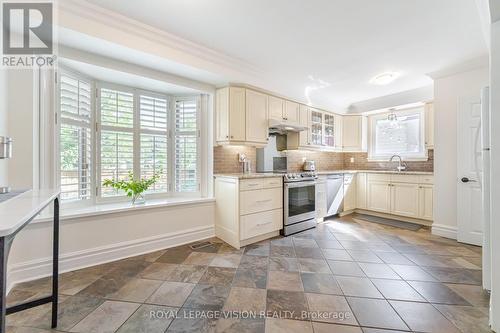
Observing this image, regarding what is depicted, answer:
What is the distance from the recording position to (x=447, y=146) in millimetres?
3160

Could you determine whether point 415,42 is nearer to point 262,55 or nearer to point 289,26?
point 289,26

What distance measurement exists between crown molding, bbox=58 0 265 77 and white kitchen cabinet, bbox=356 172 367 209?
3.40m

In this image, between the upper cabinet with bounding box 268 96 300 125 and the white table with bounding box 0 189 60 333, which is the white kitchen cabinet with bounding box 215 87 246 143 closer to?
the upper cabinet with bounding box 268 96 300 125

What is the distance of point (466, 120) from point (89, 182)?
4882 millimetres

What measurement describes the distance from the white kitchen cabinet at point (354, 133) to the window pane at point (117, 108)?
174 inches

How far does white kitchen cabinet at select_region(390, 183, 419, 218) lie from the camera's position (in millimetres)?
3854

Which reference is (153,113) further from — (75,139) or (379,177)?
(379,177)

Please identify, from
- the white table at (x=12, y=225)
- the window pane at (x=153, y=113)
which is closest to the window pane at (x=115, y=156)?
the window pane at (x=153, y=113)

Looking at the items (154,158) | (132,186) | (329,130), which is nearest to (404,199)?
(329,130)

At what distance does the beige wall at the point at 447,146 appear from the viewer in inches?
121

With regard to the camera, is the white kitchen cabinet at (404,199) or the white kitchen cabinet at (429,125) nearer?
the white kitchen cabinet at (404,199)

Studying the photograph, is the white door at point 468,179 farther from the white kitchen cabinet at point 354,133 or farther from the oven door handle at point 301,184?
the white kitchen cabinet at point 354,133

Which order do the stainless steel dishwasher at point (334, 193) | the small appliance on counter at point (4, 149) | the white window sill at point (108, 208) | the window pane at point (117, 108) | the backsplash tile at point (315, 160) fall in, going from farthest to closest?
the stainless steel dishwasher at point (334, 193)
the backsplash tile at point (315, 160)
the window pane at point (117, 108)
the white window sill at point (108, 208)
the small appliance on counter at point (4, 149)

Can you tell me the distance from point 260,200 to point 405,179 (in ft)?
9.41
